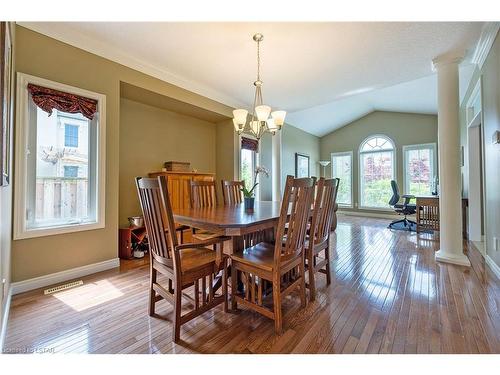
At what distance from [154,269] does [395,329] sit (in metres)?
1.77

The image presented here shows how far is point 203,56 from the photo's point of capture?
2867mm

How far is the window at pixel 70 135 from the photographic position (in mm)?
2537

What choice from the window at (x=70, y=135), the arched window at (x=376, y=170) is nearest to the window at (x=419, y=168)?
the arched window at (x=376, y=170)

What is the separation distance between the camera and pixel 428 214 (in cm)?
459

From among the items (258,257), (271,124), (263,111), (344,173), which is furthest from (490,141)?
(344,173)

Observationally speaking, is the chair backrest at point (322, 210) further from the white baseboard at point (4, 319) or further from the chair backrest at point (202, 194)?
the white baseboard at point (4, 319)

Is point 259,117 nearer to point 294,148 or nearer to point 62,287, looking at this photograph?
point 62,287

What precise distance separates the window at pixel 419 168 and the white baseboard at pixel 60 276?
7241 mm

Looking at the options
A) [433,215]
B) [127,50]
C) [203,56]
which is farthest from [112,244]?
[433,215]

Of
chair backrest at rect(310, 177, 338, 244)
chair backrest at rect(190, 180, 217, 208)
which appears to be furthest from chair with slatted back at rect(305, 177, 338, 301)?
chair backrest at rect(190, 180, 217, 208)

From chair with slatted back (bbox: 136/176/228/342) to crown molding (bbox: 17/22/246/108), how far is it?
2030mm

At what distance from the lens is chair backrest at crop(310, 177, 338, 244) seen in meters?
1.99

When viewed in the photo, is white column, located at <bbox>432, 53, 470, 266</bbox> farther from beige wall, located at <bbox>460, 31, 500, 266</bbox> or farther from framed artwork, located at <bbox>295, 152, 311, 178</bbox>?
framed artwork, located at <bbox>295, 152, 311, 178</bbox>

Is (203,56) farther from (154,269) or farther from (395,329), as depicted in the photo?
(395,329)
